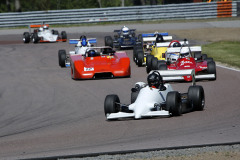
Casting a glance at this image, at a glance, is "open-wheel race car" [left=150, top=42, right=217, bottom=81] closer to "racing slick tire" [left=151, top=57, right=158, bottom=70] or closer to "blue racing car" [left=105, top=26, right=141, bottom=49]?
"racing slick tire" [left=151, top=57, right=158, bottom=70]

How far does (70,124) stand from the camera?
1188cm

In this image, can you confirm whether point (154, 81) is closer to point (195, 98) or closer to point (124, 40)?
point (195, 98)

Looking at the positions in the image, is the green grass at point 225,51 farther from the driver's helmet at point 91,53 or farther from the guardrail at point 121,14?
the guardrail at point 121,14

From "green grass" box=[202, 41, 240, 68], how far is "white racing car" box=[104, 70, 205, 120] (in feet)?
28.7

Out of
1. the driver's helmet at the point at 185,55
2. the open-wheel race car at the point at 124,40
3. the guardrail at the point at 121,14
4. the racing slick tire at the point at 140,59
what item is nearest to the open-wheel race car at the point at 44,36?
the open-wheel race car at the point at 124,40

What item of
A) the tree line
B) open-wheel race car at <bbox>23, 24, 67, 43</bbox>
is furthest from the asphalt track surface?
the tree line

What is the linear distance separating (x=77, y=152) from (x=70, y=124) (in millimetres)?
2889

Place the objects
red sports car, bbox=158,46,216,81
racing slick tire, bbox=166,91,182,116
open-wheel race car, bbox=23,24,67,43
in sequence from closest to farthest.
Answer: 1. racing slick tire, bbox=166,91,182,116
2. red sports car, bbox=158,46,216,81
3. open-wheel race car, bbox=23,24,67,43

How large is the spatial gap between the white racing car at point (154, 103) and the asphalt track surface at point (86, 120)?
165 mm

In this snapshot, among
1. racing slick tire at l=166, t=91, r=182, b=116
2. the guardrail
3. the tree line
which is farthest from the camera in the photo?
the tree line

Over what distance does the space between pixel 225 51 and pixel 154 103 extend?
Result: 49.1 feet

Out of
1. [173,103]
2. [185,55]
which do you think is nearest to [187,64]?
[185,55]

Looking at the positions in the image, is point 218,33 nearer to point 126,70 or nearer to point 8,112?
point 126,70

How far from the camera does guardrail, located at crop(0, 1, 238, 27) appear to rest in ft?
135
